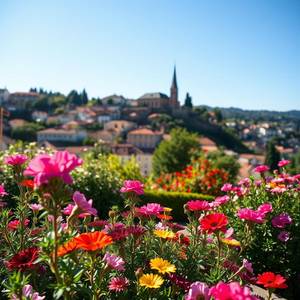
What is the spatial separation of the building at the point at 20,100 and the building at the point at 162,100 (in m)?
30.9

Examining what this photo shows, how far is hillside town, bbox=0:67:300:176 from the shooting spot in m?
75.0

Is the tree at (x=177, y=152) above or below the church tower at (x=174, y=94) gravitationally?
below

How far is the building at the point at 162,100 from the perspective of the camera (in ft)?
343

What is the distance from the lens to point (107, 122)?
302 ft

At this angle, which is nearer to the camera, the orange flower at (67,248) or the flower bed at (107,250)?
the flower bed at (107,250)

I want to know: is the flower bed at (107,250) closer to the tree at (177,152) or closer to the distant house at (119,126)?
the tree at (177,152)

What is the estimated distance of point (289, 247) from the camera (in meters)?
4.38

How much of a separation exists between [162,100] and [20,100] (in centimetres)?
3988

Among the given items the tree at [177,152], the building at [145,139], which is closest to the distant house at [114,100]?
the building at [145,139]

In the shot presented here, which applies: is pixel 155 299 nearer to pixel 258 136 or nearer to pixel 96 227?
pixel 96 227

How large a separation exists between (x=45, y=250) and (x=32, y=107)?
105184 mm

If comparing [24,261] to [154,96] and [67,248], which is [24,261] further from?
[154,96]

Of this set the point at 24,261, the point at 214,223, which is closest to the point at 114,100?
the point at 214,223

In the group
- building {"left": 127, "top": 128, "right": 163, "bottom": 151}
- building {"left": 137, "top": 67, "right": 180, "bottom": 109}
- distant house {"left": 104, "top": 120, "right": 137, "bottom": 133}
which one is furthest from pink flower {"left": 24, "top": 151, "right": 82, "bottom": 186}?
building {"left": 137, "top": 67, "right": 180, "bottom": 109}
